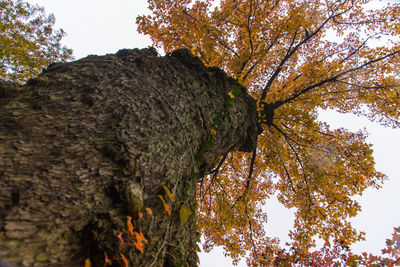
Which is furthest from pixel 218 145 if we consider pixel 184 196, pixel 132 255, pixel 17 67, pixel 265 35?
pixel 17 67

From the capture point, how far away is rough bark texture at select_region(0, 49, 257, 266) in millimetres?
837

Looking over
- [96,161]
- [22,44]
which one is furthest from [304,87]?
[22,44]

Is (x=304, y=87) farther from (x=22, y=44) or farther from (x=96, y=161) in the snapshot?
(x=22, y=44)

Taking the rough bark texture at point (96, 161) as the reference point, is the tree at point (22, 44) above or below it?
above

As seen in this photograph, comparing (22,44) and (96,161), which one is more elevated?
(22,44)

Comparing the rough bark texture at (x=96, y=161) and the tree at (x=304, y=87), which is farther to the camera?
the tree at (x=304, y=87)

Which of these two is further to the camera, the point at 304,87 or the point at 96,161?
the point at 304,87

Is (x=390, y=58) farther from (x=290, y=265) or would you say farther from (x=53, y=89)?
(x=53, y=89)

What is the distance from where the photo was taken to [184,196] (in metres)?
1.79

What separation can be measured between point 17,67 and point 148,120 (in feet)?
21.5

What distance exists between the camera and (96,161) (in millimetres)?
1185

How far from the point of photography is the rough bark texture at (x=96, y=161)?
0.84m

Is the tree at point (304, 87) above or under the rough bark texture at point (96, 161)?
above

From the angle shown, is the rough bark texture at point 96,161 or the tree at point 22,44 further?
the tree at point 22,44
